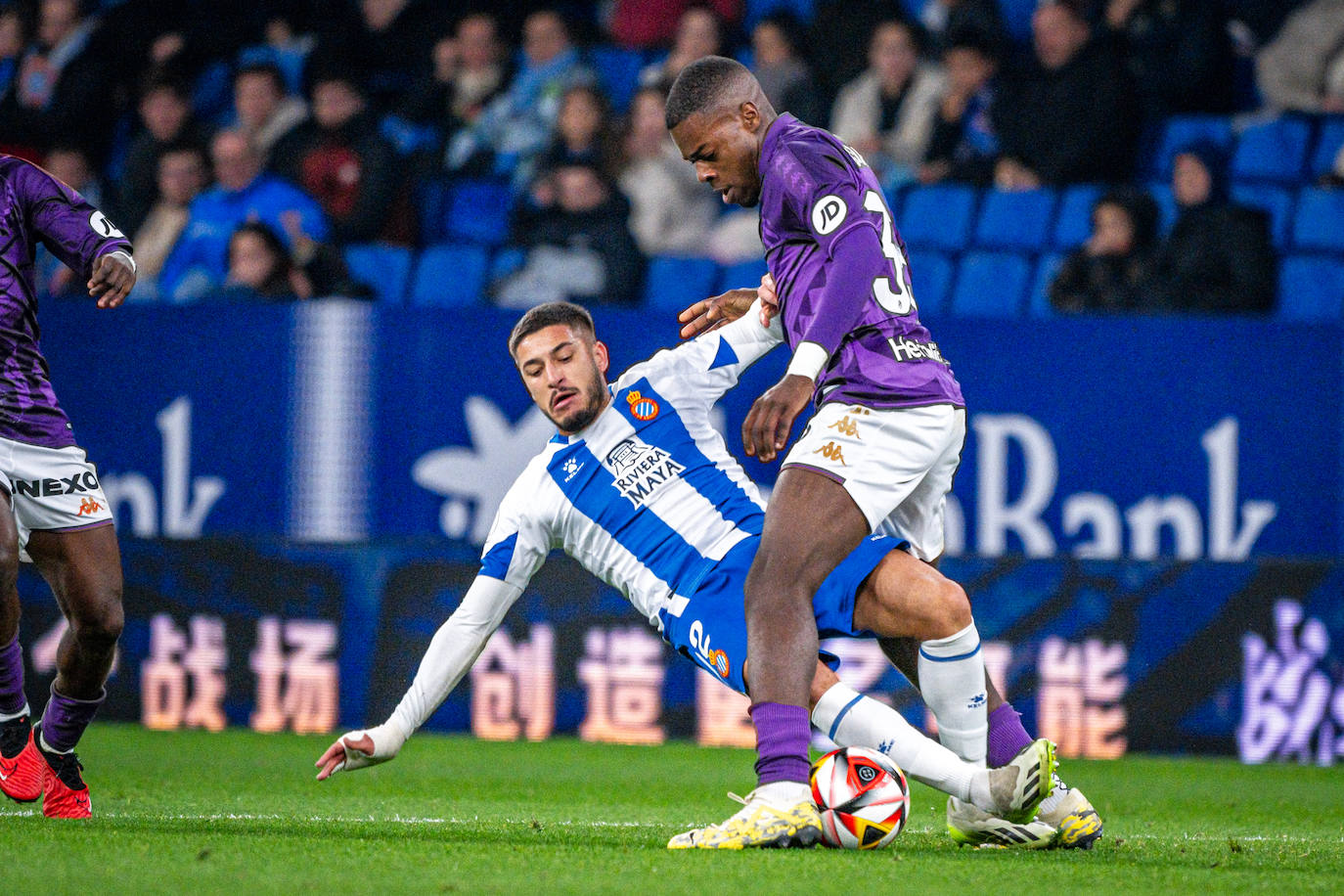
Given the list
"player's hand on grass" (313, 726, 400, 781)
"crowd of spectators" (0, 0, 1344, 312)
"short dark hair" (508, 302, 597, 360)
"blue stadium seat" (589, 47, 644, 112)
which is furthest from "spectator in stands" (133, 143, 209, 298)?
"player's hand on grass" (313, 726, 400, 781)

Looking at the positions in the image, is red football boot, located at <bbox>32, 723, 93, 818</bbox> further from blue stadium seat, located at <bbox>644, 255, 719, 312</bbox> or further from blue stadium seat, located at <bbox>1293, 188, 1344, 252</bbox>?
blue stadium seat, located at <bbox>1293, 188, 1344, 252</bbox>

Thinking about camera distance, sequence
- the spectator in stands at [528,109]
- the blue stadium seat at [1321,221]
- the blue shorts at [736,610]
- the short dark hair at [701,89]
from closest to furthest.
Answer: the blue shorts at [736,610]
the short dark hair at [701,89]
the blue stadium seat at [1321,221]
the spectator in stands at [528,109]

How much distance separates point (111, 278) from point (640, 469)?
5.19 ft

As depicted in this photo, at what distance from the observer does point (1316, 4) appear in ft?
33.9

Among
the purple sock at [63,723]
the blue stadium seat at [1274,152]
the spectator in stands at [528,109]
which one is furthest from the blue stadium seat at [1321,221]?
the purple sock at [63,723]

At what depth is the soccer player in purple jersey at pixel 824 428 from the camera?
13.1 ft

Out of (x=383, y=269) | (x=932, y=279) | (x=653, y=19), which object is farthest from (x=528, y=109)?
(x=932, y=279)

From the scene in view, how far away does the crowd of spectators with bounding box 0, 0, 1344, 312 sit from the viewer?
32.8 ft

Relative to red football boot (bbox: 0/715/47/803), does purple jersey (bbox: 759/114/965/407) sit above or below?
above

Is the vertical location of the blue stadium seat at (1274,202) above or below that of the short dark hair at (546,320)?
above

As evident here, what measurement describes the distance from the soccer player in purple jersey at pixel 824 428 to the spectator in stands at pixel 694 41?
259 inches

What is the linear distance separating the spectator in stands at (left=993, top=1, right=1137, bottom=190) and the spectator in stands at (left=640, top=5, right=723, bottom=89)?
75.6 inches

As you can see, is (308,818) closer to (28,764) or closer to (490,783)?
(28,764)

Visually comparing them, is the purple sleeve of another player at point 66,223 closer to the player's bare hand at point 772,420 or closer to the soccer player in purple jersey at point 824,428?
the soccer player in purple jersey at point 824,428
